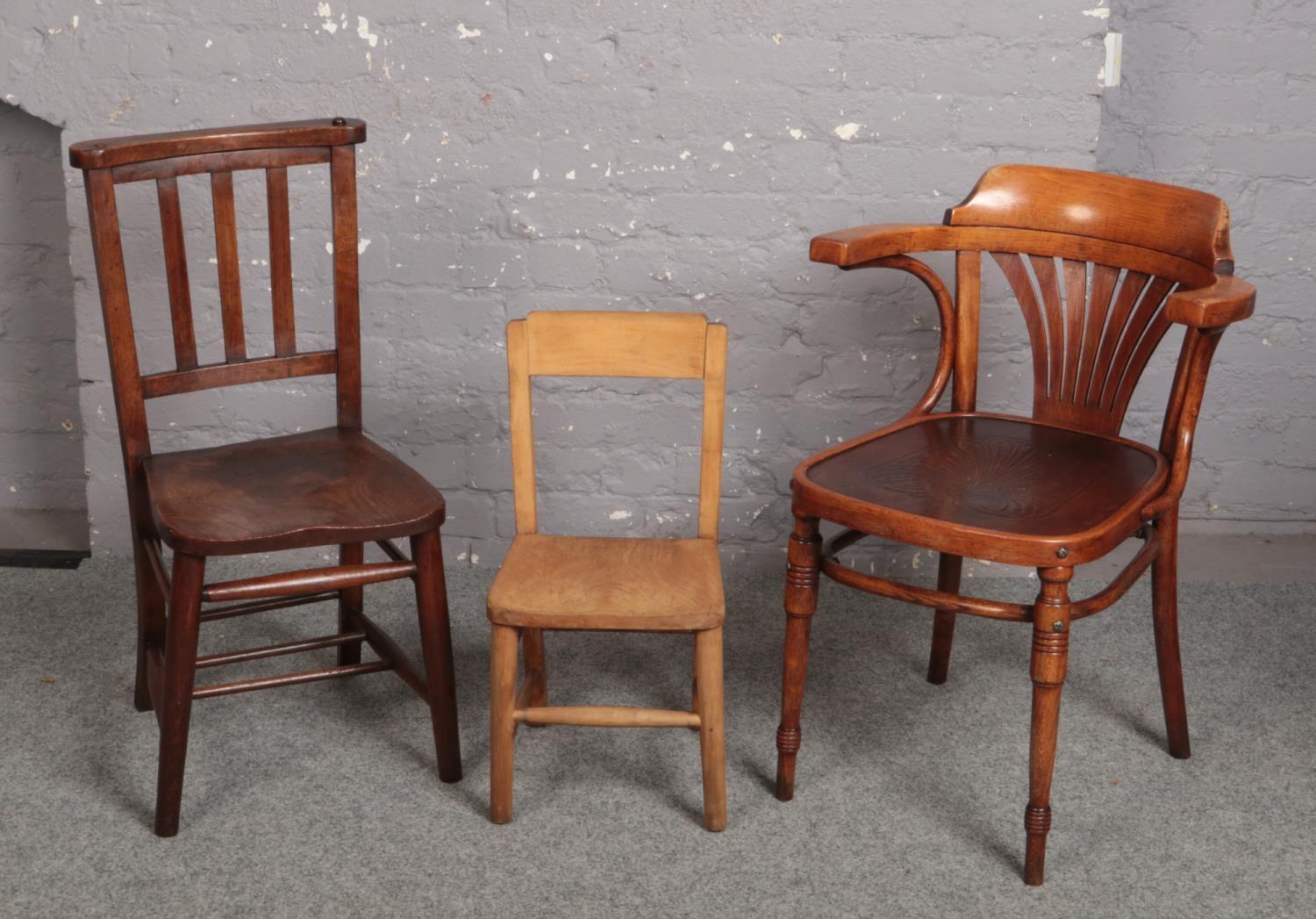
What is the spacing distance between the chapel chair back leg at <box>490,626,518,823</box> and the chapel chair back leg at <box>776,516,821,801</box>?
0.38 m

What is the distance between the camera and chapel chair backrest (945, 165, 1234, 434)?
198cm

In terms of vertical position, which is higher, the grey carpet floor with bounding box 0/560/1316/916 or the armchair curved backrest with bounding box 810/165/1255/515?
the armchair curved backrest with bounding box 810/165/1255/515

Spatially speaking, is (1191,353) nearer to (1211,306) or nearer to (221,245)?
(1211,306)

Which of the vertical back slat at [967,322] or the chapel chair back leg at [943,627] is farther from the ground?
the vertical back slat at [967,322]

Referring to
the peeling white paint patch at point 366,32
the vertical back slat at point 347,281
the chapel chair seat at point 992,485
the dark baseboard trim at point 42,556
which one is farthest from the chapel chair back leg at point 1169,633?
the dark baseboard trim at point 42,556

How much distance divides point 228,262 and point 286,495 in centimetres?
36

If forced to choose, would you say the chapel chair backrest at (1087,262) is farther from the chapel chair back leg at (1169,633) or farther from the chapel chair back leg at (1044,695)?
the chapel chair back leg at (1044,695)

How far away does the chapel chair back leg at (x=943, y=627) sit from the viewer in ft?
7.38

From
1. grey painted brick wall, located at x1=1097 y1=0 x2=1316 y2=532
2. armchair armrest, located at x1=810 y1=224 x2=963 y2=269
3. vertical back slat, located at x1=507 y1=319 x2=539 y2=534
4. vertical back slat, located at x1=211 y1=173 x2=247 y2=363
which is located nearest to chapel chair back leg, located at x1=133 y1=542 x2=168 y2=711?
vertical back slat, located at x1=211 y1=173 x2=247 y2=363

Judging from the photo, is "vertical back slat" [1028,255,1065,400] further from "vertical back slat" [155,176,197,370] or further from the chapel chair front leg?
"vertical back slat" [155,176,197,370]

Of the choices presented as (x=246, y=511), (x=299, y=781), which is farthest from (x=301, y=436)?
(x=299, y=781)

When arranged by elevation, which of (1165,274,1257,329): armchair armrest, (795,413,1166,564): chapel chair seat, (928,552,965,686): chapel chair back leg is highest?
(1165,274,1257,329): armchair armrest

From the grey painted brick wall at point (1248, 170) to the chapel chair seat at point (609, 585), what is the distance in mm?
1469

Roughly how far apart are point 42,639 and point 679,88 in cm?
147
